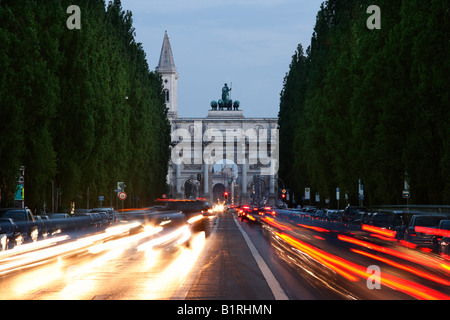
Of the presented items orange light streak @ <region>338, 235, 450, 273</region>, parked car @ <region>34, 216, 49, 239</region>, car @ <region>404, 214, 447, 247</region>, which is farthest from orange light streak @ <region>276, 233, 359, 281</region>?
parked car @ <region>34, 216, 49, 239</region>

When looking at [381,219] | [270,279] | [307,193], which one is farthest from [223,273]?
A: [307,193]

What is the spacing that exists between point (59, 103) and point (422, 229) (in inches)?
811

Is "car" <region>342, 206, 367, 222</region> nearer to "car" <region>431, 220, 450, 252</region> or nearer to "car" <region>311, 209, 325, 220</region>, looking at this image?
"car" <region>311, 209, 325, 220</region>

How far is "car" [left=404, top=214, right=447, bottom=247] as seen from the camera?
26406 millimetres

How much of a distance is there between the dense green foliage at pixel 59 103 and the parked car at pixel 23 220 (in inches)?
149

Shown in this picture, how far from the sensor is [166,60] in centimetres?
19162

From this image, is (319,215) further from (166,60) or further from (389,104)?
(166,60)

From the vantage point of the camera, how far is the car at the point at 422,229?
26406 millimetres

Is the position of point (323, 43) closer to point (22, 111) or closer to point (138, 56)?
point (138, 56)

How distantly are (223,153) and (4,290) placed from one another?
17945 cm

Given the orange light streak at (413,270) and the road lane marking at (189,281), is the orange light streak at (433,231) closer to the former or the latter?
the orange light streak at (413,270)

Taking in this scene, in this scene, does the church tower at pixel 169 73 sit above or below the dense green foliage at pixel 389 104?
above

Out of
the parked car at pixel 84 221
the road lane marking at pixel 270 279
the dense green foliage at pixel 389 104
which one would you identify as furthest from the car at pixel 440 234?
the parked car at pixel 84 221

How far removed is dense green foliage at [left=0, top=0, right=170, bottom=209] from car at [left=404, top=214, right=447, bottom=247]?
16574 millimetres
